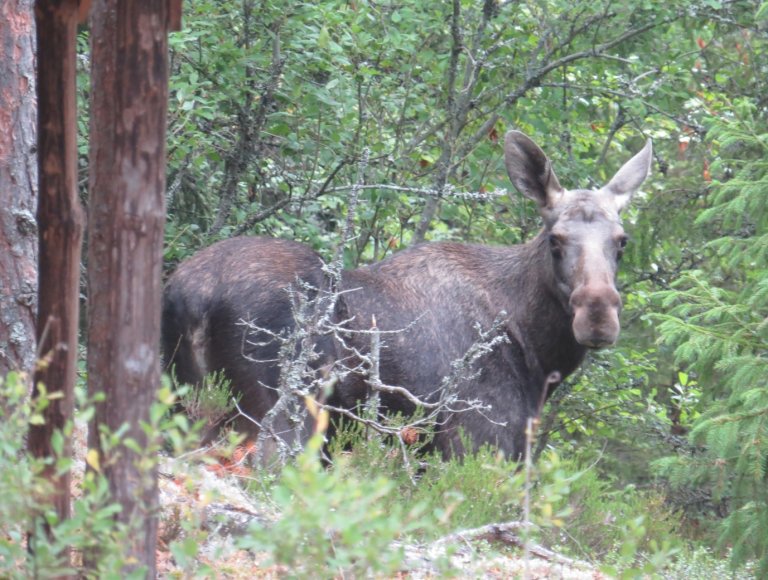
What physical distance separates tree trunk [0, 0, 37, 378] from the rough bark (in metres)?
1.95

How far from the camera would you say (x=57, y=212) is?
4129mm

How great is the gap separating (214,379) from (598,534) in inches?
93.8

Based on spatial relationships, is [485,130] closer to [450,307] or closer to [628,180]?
[628,180]

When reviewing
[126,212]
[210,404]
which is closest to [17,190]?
[210,404]

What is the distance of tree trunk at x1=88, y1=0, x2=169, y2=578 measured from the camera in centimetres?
389

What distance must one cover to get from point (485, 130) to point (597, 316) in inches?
144

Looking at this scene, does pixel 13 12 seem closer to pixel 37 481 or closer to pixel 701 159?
pixel 37 481

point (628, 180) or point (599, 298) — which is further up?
point (628, 180)

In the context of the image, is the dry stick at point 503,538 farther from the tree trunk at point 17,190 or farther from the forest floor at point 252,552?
the tree trunk at point 17,190

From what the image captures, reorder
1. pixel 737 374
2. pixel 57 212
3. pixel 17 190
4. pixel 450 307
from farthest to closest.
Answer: pixel 450 307
pixel 737 374
pixel 17 190
pixel 57 212

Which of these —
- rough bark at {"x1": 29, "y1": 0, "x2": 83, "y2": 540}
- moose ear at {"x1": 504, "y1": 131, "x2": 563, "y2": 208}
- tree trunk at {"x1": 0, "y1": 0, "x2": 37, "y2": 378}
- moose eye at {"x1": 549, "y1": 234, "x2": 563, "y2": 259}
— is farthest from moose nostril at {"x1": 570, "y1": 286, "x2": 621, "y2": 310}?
rough bark at {"x1": 29, "y1": 0, "x2": 83, "y2": 540}

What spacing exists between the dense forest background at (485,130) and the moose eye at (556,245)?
765 mm

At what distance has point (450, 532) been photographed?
573 centimetres

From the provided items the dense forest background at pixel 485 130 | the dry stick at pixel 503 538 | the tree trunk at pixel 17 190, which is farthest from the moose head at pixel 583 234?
the tree trunk at pixel 17 190
